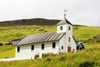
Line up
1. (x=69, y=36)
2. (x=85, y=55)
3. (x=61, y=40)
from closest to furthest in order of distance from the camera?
(x=85, y=55) < (x=61, y=40) < (x=69, y=36)

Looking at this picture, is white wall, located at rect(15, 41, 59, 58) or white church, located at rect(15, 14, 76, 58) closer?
white church, located at rect(15, 14, 76, 58)

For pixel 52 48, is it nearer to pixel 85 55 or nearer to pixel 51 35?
pixel 51 35

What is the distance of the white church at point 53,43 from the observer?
35.2 m

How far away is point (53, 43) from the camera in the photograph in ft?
117

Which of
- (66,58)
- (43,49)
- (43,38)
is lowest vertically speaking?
(43,49)

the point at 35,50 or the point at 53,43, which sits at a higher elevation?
the point at 53,43

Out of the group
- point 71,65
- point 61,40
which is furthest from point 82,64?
point 61,40

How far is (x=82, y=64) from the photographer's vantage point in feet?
39.2

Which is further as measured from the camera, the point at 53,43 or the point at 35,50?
the point at 35,50

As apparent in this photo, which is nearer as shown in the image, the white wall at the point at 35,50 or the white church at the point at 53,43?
the white church at the point at 53,43

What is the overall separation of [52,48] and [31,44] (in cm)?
732

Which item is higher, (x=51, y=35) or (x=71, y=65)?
(x=71, y=65)

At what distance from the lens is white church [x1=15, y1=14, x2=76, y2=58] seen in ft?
115

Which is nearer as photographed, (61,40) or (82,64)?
(82,64)
